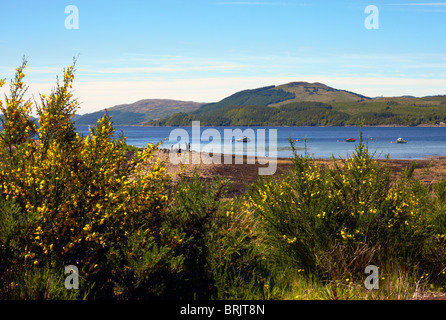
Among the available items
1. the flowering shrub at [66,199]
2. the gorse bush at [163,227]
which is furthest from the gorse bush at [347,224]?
the flowering shrub at [66,199]

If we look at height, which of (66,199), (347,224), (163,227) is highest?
(66,199)

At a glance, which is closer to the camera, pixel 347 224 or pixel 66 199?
pixel 66 199

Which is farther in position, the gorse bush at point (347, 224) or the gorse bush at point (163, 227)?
the gorse bush at point (347, 224)

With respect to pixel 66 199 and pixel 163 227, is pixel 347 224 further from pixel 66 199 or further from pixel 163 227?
pixel 66 199

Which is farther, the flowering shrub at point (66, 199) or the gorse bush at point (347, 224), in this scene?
the gorse bush at point (347, 224)

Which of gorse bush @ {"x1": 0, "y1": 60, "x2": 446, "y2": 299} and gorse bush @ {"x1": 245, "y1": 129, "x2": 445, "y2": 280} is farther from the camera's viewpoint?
gorse bush @ {"x1": 245, "y1": 129, "x2": 445, "y2": 280}

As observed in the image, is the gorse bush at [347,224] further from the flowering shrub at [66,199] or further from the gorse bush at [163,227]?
the flowering shrub at [66,199]

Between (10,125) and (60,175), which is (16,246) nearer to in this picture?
(60,175)

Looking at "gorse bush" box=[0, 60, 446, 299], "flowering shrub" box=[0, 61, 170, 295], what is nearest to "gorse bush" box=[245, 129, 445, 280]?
"gorse bush" box=[0, 60, 446, 299]

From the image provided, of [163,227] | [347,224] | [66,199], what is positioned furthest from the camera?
[347,224]

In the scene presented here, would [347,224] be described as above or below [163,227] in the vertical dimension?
below

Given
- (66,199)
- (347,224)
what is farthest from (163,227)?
(347,224)

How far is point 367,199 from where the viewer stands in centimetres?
672

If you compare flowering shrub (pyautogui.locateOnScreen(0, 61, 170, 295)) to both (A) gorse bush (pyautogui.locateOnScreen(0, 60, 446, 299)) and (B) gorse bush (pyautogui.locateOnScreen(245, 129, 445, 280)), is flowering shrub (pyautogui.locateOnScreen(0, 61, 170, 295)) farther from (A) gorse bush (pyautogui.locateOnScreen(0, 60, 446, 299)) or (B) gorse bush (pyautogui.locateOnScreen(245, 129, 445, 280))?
(B) gorse bush (pyautogui.locateOnScreen(245, 129, 445, 280))
